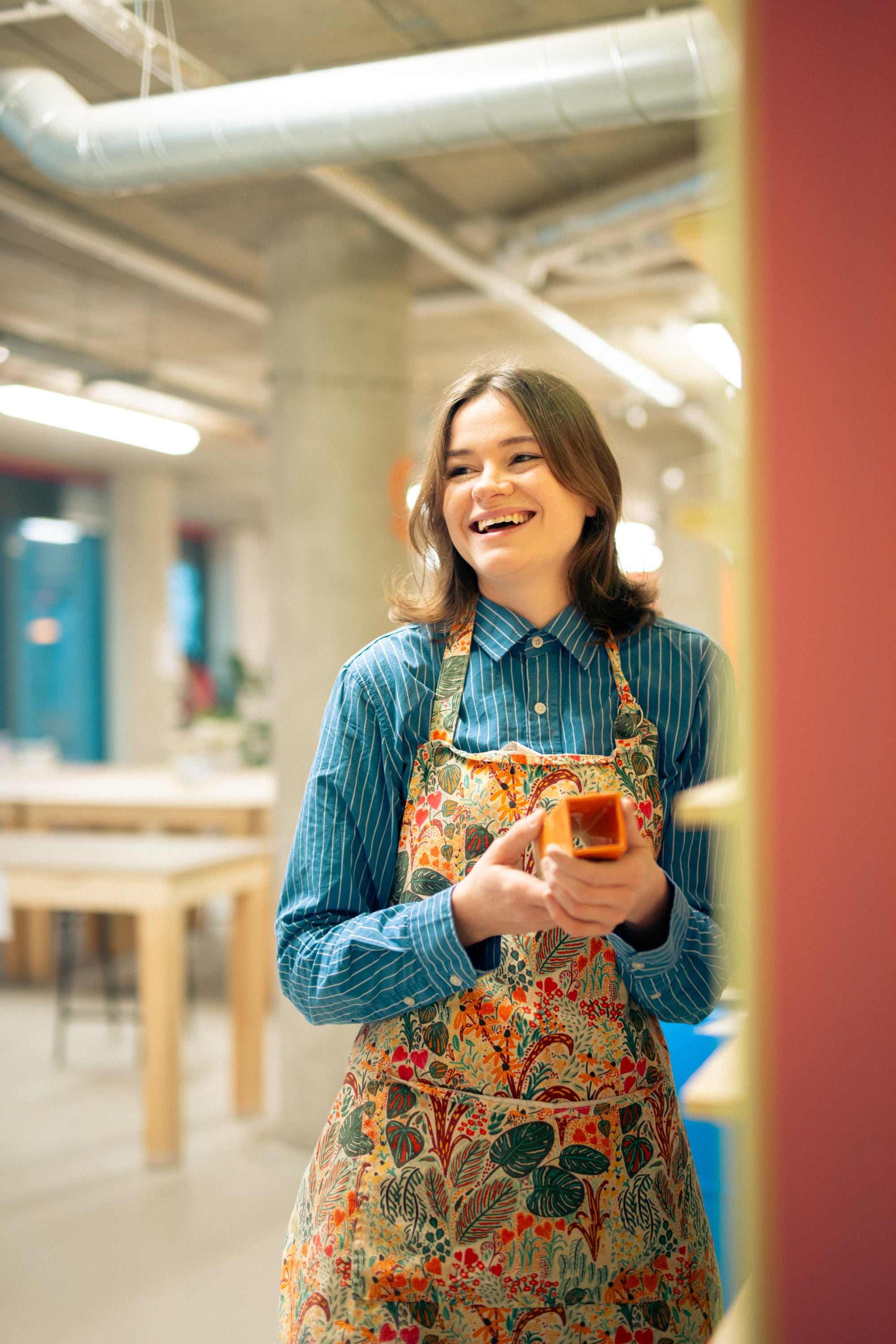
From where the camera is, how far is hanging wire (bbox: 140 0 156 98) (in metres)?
2.91

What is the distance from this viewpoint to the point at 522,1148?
1.23 metres

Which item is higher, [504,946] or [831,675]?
[831,675]

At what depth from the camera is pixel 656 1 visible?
10.9 ft

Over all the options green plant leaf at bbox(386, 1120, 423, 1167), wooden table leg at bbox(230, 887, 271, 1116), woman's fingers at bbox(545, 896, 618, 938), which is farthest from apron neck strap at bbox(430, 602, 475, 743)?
wooden table leg at bbox(230, 887, 271, 1116)

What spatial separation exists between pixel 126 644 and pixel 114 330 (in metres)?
5.05

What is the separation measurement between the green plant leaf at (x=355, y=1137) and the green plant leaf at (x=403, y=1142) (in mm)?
25

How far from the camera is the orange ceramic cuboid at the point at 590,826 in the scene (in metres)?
1.00

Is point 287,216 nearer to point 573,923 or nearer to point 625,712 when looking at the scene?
point 625,712

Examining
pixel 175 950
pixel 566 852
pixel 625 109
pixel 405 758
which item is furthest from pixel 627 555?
pixel 175 950

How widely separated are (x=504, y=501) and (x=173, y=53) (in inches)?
89.5

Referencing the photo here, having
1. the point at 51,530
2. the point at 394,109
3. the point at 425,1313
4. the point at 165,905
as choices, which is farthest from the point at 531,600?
the point at 51,530

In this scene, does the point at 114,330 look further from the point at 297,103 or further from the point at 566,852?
the point at 566,852

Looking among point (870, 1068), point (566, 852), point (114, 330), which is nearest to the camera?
point (870, 1068)

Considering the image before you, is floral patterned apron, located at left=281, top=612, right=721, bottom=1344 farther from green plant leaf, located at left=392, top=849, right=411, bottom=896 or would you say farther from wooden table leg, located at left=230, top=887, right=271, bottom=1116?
wooden table leg, located at left=230, top=887, right=271, bottom=1116
